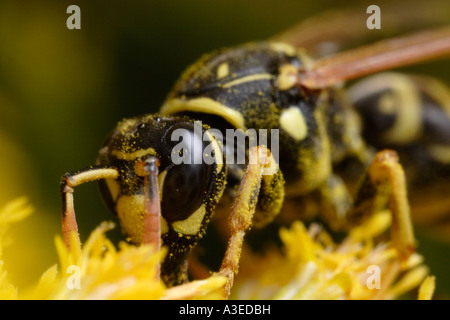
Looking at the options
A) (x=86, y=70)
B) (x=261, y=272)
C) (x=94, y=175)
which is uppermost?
(x=86, y=70)

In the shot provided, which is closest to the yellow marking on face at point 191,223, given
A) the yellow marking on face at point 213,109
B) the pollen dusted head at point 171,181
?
the pollen dusted head at point 171,181

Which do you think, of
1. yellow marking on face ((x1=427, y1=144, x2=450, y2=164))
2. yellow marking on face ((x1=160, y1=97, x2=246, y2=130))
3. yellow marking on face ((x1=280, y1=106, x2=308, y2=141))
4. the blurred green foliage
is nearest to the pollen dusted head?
yellow marking on face ((x1=160, y1=97, x2=246, y2=130))

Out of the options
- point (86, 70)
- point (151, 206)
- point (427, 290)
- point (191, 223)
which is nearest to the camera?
point (151, 206)

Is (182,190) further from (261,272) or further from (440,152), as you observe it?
(440,152)

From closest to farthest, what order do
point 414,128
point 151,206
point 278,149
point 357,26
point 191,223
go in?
point 151,206 < point 191,223 < point 278,149 < point 414,128 < point 357,26

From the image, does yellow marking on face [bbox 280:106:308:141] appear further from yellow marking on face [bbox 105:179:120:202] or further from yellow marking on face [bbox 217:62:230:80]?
yellow marking on face [bbox 105:179:120:202]

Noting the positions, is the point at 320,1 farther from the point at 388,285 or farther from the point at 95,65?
the point at 388,285

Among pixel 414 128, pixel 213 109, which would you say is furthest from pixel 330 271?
pixel 414 128
